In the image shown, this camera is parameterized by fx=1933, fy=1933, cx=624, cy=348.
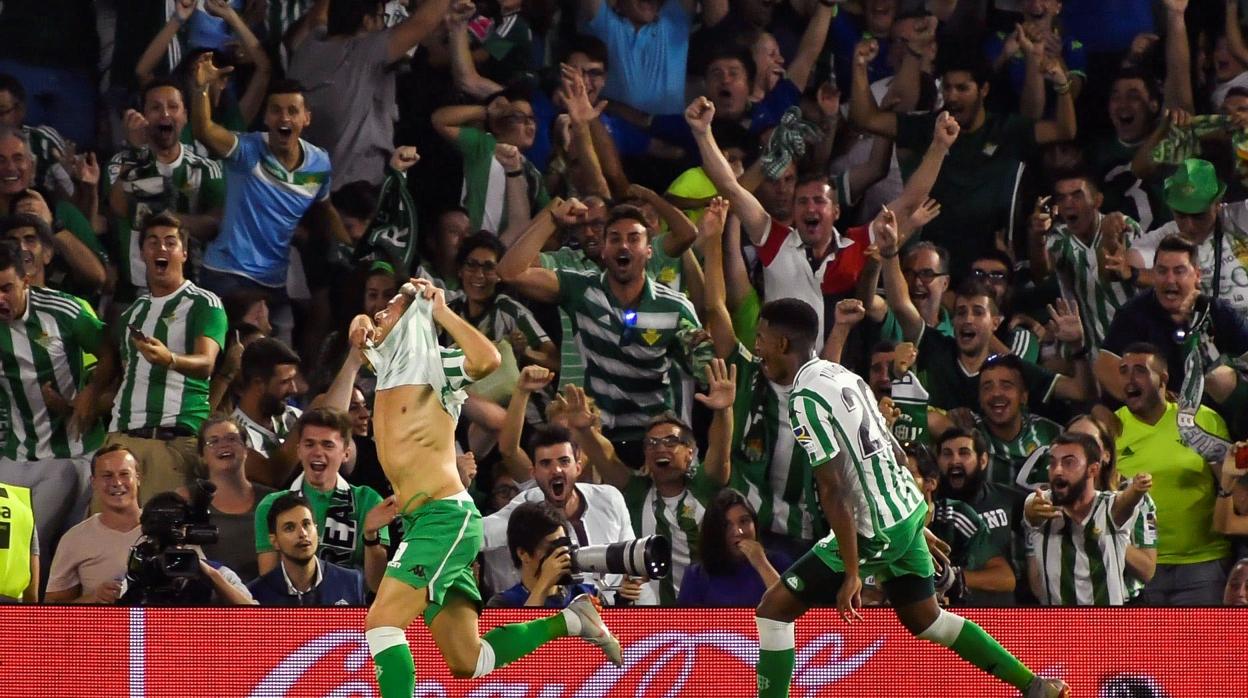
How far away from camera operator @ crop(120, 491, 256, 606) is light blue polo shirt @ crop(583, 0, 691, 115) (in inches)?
160

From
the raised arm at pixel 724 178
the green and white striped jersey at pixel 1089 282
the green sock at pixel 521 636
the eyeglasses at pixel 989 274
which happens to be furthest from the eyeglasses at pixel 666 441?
the green and white striped jersey at pixel 1089 282

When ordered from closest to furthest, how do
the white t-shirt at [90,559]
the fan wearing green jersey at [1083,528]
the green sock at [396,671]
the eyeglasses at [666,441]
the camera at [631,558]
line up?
the green sock at [396,671] < the camera at [631,558] < the white t-shirt at [90,559] < the fan wearing green jersey at [1083,528] < the eyeglasses at [666,441]

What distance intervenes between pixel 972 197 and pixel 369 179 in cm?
342

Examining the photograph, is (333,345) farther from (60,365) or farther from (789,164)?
(789,164)

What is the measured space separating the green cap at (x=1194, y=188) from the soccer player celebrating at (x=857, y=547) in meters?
3.83

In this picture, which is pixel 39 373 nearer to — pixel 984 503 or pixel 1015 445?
pixel 984 503

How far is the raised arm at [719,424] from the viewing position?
9.34m

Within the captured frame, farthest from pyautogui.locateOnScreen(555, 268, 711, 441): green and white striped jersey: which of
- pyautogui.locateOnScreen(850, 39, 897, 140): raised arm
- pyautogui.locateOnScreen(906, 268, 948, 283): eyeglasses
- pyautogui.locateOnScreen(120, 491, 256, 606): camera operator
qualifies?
pyautogui.locateOnScreen(120, 491, 256, 606): camera operator

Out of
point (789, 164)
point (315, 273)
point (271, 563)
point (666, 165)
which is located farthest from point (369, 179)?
point (271, 563)

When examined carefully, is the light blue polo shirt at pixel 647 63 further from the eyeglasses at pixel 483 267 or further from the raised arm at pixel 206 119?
the raised arm at pixel 206 119

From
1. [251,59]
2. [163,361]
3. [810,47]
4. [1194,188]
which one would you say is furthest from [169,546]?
[1194,188]

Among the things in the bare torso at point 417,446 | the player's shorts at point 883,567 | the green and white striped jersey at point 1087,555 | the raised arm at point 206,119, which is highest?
the raised arm at point 206,119

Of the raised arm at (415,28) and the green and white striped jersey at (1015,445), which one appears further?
the raised arm at (415,28)

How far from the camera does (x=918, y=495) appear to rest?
7.41 meters
